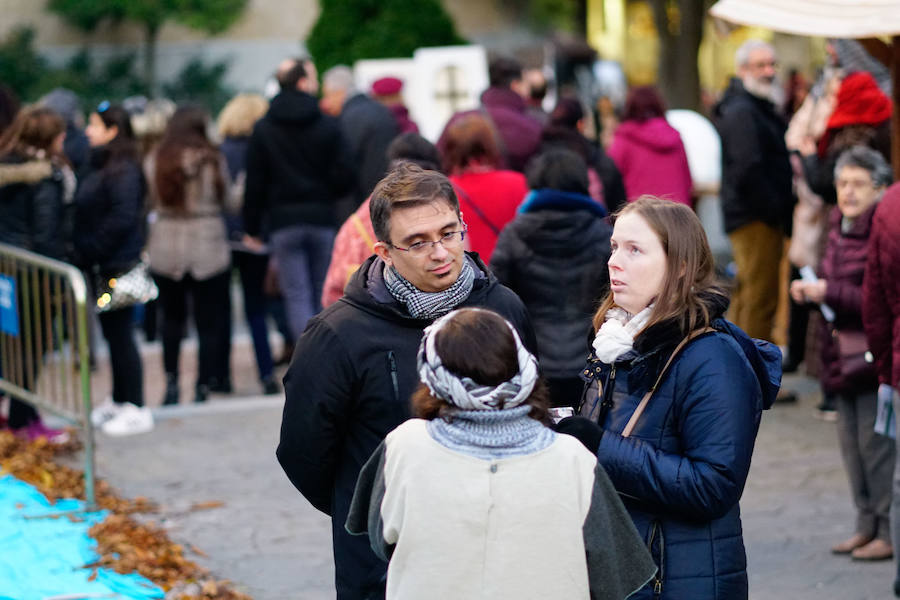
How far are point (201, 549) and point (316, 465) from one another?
311 cm

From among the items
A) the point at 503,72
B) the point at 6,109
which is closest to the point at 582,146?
the point at 503,72

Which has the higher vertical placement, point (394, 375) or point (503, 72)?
point (503, 72)

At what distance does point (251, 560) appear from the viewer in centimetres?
635

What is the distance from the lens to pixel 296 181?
30.6ft

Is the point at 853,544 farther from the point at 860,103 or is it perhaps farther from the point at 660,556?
the point at 660,556

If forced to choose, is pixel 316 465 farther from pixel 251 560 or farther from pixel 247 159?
pixel 247 159

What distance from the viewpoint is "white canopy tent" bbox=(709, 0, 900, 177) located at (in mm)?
6426

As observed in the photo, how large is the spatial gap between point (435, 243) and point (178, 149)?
5724 millimetres

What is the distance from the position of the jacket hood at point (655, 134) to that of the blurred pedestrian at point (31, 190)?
12.7 feet

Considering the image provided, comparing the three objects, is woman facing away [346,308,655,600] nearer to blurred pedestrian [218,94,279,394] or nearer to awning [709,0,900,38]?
awning [709,0,900,38]

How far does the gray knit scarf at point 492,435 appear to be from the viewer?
2.83 meters

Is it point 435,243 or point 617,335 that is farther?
point 435,243

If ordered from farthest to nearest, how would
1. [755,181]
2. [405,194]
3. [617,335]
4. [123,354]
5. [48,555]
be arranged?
[755,181] < [123,354] < [48,555] < [405,194] < [617,335]

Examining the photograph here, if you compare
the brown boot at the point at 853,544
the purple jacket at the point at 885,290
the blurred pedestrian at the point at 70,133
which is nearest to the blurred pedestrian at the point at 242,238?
the blurred pedestrian at the point at 70,133
